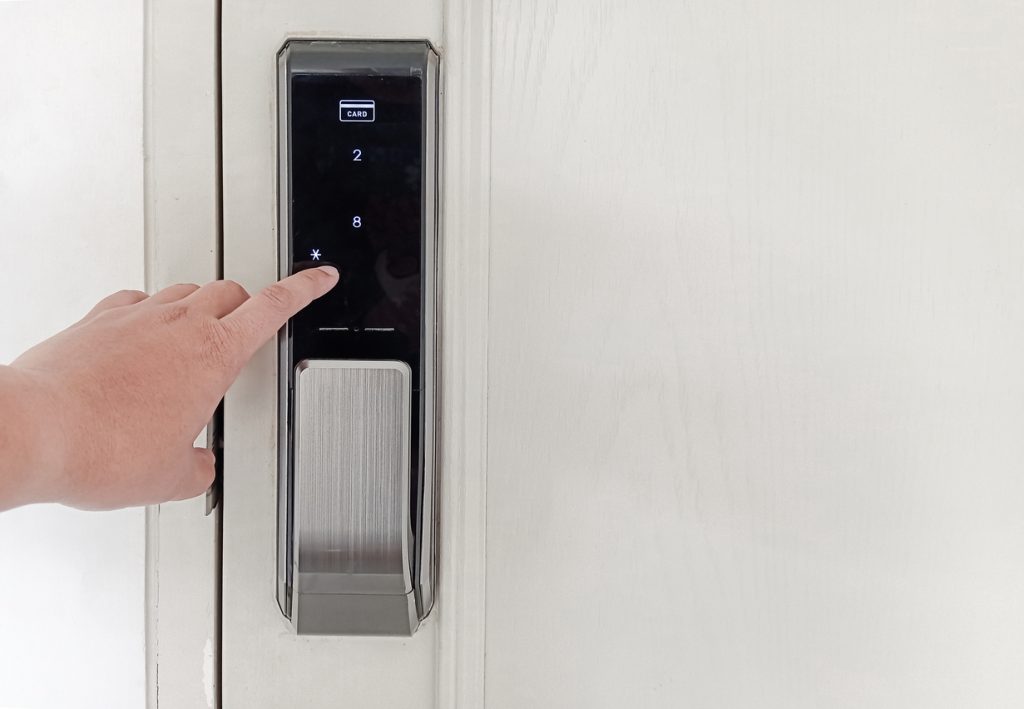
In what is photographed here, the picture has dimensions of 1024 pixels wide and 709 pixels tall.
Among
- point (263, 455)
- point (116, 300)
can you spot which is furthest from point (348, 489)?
point (116, 300)

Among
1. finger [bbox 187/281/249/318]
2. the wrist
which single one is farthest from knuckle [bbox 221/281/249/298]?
the wrist

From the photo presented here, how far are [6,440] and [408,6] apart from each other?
0.30 meters

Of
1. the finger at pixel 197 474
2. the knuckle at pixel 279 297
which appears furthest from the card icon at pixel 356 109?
the finger at pixel 197 474

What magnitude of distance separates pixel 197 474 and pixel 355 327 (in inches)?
4.7

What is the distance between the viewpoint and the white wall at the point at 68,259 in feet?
1.39

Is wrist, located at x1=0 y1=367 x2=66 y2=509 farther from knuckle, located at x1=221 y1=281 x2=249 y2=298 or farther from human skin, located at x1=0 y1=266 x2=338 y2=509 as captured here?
knuckle, located at x1=221 y1=281 x2=249 y2=298

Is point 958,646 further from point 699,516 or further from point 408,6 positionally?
point 408,6

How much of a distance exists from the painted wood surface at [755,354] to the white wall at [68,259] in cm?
21

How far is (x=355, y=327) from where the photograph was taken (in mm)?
433

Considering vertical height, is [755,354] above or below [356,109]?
below

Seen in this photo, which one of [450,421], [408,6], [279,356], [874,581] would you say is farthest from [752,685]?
[408,6]

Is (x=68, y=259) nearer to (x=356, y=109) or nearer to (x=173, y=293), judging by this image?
(x=173, y=293)

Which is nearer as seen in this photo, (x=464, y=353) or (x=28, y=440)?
(x=28, y=440)

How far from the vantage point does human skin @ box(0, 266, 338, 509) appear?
35 centimetres
